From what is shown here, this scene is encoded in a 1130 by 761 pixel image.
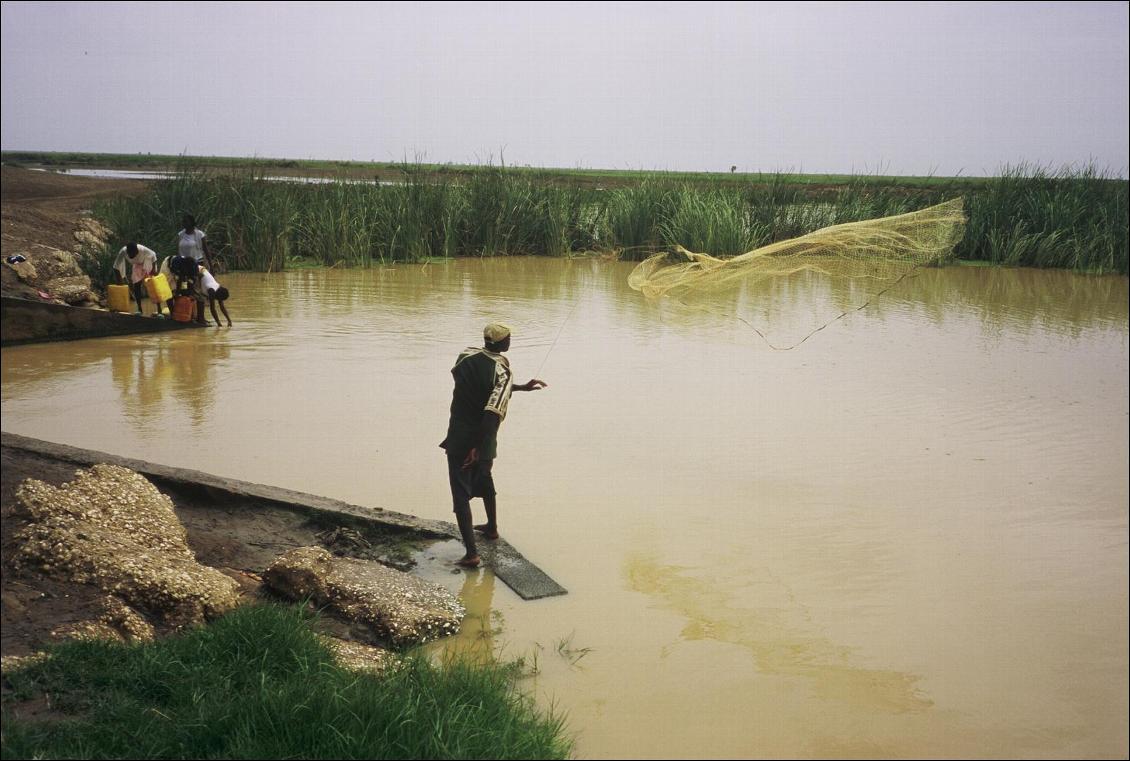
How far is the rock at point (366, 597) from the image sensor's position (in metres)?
4.68

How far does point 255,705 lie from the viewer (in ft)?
10.9

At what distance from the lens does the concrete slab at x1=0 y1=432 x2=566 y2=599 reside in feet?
17.7

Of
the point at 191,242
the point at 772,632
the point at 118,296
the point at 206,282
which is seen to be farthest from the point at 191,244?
the point at 772,632

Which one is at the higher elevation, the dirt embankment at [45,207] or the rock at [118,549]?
the dirt embankment at [45,207]

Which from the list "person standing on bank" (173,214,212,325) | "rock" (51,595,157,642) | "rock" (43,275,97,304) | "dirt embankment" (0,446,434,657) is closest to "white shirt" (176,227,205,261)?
"person standing on bank" (173,214,212,325)

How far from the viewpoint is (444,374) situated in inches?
423

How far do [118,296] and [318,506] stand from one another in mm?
9465

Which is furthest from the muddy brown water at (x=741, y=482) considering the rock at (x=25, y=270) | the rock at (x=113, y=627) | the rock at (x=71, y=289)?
the rock at (x=25, y=270)

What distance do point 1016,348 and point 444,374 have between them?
24.8ft

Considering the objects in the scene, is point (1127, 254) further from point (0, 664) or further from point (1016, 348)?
point (0, 664)

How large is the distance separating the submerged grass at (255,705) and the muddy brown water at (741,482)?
2.08 ft

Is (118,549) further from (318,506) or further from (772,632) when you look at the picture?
(772,632)

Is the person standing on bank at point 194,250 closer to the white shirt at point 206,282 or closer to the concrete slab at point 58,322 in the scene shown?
the white shirt at point 206,282

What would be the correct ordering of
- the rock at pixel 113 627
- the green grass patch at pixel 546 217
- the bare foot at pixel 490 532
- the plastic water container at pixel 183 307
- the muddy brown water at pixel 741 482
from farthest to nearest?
the green grass patch at pixel 546 217
the plastic water container at pixel 183 307
the bare foot at pixel 490 532
the muddy brown water at pixel 741 482
the rock at pixel 113 627
